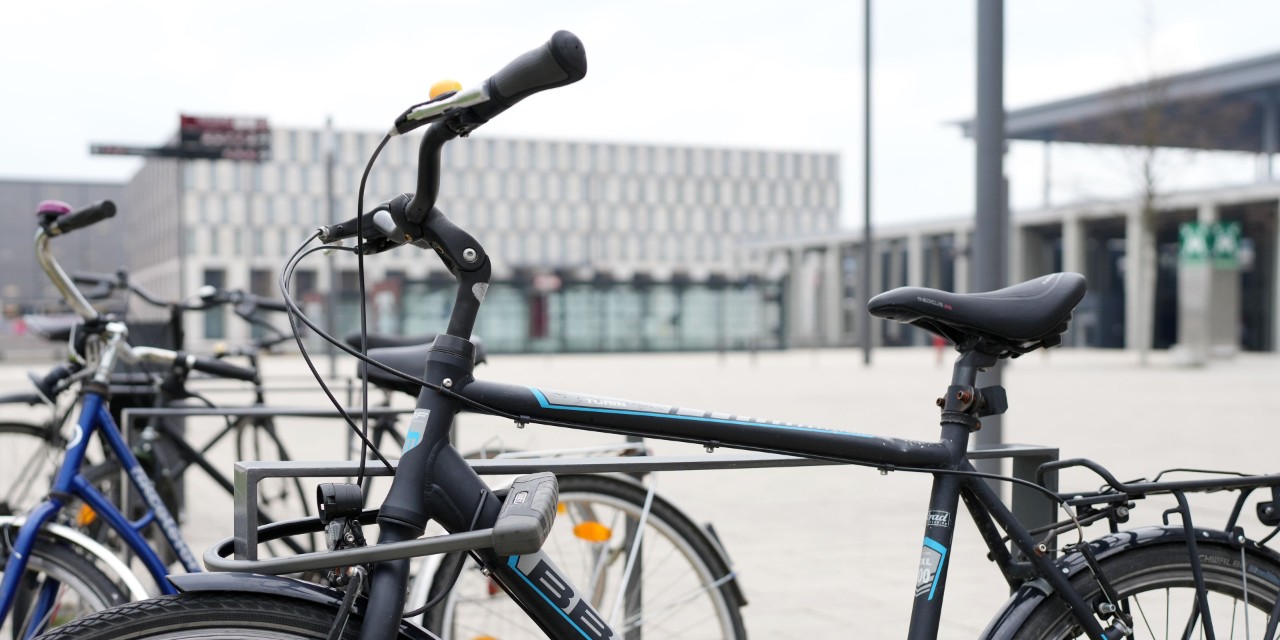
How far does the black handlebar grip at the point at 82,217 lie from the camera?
3.22 metres

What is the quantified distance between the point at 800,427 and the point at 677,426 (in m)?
0.22

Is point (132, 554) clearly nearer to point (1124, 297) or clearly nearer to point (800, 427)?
point (800, 427)

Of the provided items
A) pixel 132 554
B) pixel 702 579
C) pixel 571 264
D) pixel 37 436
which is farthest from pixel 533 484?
pixel 571 264

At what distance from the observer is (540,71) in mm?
1485

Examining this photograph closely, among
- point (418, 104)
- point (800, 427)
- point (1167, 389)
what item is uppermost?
point (418, 104)

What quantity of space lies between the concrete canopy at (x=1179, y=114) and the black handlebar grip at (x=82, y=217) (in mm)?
17584

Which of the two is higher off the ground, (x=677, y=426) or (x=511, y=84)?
(x=511, y=84)

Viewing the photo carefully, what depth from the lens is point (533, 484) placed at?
1.73 m

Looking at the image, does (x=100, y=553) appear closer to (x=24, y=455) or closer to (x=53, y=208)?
(x=53, y=208)

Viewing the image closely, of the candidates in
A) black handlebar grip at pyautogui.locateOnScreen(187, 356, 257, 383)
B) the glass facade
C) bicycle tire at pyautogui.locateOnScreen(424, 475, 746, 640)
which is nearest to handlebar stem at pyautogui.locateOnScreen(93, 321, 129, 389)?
black handlebar grip at pyautogui.locateOnScreen(187, 356, 257, 383)

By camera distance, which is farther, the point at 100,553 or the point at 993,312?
the point at 100,553

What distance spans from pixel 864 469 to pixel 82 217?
22.4 feet

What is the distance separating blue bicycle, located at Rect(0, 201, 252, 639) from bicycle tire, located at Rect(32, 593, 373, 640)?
979 millimetres

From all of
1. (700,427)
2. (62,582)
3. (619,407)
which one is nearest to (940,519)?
(700,427)
